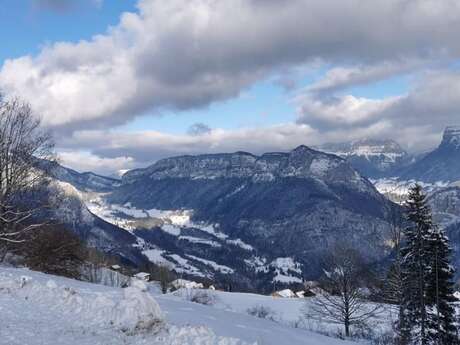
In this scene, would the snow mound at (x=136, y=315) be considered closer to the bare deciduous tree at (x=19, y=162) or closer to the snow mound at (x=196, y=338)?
the snow mound at (x=196, y=338)

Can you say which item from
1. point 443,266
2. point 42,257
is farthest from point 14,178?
point 443,266

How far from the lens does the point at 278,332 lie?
25328mm

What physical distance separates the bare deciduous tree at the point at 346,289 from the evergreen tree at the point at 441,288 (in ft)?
28.9

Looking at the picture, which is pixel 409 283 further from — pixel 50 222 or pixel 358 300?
pixel 50 222

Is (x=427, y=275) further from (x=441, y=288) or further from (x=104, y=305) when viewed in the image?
(x=104, y=305)

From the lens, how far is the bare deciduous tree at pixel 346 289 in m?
50.2

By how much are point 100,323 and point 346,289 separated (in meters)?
36.2

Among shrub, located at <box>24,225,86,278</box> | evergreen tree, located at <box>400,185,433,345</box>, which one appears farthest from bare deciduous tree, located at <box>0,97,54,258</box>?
evergreen tree, located at <box>400,185,433,345</box>

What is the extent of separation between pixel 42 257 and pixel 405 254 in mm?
34308

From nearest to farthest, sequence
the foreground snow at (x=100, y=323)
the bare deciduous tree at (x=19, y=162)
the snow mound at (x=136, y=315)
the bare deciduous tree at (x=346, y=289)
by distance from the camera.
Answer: the foreground snow at (x=100, y=323), the snow mound at (x=136, y=315), the bare deciduous tree at (x=19, y=162), the bare deciduous tree at (x=346, y=289)

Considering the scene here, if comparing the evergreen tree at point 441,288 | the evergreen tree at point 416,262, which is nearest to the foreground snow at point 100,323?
the evergreen tree at point 416,262

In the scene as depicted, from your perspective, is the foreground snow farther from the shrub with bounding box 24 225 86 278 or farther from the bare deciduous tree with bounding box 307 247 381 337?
the bare deciduous tree with bounding box 307 247 381 337

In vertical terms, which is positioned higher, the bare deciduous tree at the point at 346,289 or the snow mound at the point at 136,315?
the snow mound at the point at 136,315

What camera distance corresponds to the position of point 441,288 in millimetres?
41500
